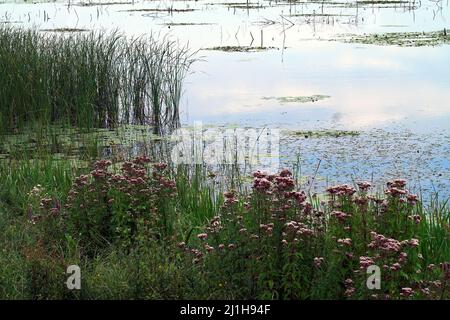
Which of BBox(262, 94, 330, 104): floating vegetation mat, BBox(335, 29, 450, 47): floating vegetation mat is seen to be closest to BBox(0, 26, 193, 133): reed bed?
BBox(262, 94, 330, 104): floating vegetation mat

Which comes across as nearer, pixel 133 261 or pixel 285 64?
pixel 133 261

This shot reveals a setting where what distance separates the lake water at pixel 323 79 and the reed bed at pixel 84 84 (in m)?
0.57

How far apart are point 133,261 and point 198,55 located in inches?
424

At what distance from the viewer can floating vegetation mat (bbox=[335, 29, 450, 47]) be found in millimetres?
14945

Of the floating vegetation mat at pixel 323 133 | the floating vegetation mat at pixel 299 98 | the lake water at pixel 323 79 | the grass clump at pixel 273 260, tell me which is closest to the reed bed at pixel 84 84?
the lake water at pixel 323 79

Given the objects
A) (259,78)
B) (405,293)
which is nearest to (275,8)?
(259,78)

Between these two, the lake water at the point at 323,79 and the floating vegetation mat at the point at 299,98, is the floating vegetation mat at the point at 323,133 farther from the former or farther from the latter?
the floating vegetation mat at the point at 299,98

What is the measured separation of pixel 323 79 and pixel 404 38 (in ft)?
12.5

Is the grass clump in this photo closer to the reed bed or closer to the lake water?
the lake water

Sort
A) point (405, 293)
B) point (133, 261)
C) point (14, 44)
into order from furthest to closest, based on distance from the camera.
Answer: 1. point (14, 44)
2. point (133, 261)
3. point (405, 293)

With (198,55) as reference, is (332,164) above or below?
below

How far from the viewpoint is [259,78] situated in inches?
494

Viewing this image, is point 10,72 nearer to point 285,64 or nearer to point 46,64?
point 46,64

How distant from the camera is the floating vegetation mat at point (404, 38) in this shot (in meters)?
14.9
